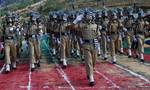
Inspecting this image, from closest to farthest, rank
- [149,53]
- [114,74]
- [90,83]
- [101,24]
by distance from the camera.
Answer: [90,83]
[114,74]
[101,24]
[149,53]

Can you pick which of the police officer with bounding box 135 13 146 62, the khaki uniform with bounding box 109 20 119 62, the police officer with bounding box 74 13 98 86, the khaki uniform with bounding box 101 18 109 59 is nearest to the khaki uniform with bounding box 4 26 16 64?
the khaki uniform with bounding box 109 20 119 62

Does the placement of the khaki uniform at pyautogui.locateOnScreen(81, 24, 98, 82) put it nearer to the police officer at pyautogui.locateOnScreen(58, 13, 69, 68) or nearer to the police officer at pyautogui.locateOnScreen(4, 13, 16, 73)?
the police officer at pyautogui.locateOnScreen(58, 13, 69, 68)

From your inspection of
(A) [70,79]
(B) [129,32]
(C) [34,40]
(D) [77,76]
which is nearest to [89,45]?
(A) [70,79]

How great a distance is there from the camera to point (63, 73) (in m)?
19.4

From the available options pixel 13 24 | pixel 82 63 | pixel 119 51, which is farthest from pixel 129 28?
pixel 13 24

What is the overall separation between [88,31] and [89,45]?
51 cm

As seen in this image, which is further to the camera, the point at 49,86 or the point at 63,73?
the point at 63,73

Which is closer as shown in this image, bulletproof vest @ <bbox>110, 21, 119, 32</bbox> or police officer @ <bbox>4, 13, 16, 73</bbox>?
police officer @ <bbox>4, 13, 16, 73</bbox>

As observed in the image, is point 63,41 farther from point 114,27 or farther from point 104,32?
point 104,32

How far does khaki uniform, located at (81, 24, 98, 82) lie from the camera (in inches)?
640

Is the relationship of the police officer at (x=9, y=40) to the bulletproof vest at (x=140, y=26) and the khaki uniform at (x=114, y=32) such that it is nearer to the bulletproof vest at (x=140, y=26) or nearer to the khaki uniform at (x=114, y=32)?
the khaki uniform at (x=114, y=32)

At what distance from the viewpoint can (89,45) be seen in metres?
16.5

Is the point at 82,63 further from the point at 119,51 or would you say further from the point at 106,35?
the point at 119,51

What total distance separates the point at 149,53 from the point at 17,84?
1164cm
